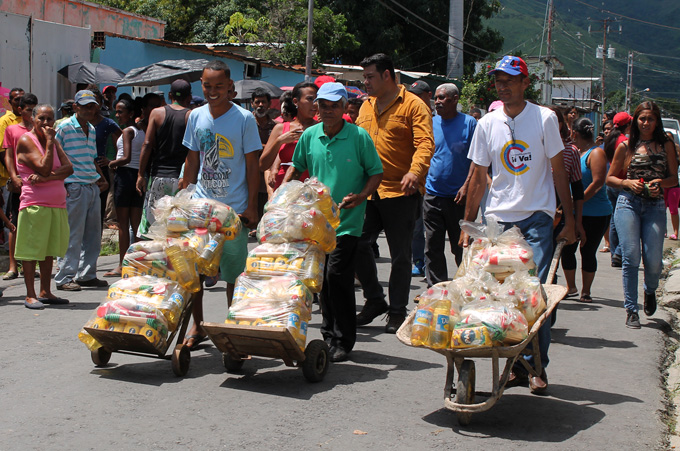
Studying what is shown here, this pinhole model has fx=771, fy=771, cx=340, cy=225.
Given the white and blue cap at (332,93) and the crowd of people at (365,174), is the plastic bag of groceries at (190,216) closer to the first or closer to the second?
the crowd of people at (365,174)

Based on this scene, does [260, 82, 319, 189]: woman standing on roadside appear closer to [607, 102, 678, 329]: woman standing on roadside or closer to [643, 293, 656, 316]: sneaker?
[607, 102, 678, 329]: woman standing on roadside

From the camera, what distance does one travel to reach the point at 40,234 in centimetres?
778

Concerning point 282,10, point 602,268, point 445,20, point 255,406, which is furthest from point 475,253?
point 445,20

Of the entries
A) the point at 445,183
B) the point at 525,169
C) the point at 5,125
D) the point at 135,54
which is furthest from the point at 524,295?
the point at 135,54

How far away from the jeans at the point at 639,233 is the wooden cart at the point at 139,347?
4470 millimetres

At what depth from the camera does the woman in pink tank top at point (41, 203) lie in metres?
7.72

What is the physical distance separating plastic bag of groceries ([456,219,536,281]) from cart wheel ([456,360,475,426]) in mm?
681

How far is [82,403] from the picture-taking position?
16.2 feet

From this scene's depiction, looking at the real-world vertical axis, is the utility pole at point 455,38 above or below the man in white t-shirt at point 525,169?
above

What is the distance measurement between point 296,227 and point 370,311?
2.12 m

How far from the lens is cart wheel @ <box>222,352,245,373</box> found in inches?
220

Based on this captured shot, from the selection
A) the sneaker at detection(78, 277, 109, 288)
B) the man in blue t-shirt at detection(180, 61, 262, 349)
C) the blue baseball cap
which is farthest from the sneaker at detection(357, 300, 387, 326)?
the sneaker at detection(78, 277, 109, 288)

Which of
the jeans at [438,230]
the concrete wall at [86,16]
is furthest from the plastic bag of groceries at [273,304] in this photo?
the concrete wall at [86,16]

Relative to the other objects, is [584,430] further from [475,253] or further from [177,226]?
[177,226]
